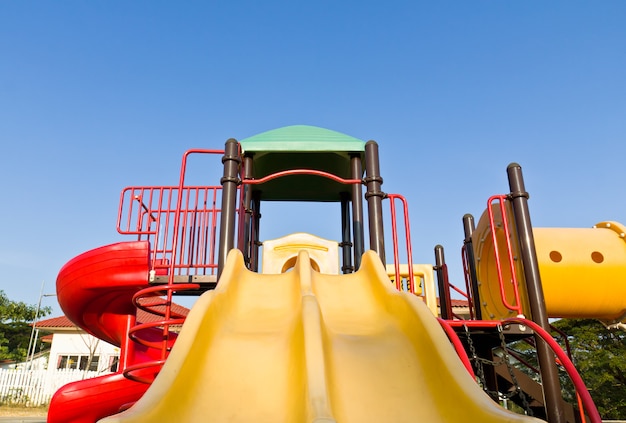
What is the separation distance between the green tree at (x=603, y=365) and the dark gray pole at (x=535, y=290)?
11.8m

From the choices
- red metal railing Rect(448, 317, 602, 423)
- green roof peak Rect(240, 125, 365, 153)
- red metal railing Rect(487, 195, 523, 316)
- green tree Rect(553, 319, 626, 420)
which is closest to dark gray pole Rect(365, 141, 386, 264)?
green roof peak Rect(240, 125, 365, 153)

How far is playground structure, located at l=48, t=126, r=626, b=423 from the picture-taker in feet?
6.84

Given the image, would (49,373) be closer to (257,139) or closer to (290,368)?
(257,139)

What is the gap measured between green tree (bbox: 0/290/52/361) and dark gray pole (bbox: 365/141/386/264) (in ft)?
121

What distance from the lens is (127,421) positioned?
1.66 metres

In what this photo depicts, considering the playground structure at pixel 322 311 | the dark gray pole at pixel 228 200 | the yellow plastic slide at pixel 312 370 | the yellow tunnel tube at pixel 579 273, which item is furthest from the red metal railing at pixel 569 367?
the dark gray pole at pixel 228 200

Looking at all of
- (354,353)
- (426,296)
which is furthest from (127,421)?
(426,296)

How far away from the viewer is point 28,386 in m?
18.4

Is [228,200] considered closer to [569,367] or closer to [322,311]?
[322,311]

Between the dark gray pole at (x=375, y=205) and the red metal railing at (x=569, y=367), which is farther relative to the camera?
the dark gray pole at (x=375, y=205)

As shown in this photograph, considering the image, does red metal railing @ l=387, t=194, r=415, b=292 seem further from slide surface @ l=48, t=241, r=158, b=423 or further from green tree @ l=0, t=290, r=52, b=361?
green tree @ l=0, t=290, r=52, b=361

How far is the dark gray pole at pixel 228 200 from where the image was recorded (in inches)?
157

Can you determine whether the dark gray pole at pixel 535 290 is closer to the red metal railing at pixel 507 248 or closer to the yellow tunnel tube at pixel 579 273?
the red metal railing at pixel 507 248

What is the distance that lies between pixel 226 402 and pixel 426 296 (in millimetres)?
7172
